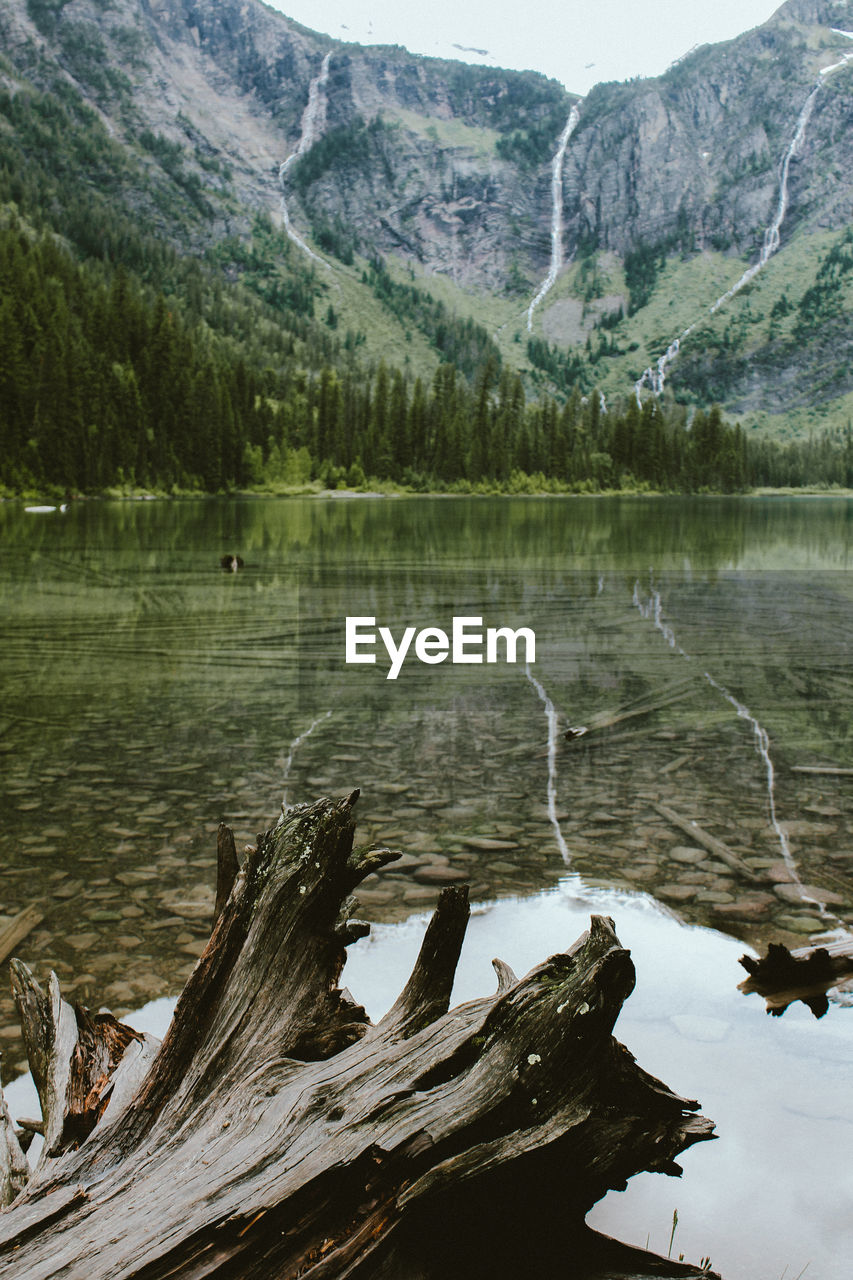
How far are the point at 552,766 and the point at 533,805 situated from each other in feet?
3.43

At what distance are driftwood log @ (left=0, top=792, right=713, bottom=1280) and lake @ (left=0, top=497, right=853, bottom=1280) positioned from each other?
2.62 feet

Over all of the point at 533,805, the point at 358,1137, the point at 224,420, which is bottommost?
the point at 533,805

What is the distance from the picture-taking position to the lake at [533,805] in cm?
357

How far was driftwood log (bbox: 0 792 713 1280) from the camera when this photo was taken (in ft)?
6.86

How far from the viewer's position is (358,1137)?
88.5 inches

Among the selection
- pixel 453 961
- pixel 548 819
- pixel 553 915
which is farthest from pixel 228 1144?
pixel 548 819

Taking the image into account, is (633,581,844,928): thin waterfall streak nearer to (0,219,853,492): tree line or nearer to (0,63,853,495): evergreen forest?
(0,219,853,492): tree line

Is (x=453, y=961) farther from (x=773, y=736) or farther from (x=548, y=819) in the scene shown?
(x=773, y=736)

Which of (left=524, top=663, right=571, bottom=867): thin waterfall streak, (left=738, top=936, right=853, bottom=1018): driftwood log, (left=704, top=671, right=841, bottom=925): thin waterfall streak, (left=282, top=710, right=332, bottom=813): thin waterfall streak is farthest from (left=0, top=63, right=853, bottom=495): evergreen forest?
(left=738, top=936, right=853, bottom=1018): driftwood log

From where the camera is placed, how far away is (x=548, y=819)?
6.71m

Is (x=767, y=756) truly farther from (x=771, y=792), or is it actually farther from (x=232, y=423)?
(x=232, y=423)

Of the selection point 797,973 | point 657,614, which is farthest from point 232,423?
point 797,973

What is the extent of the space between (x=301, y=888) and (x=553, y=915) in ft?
8.34

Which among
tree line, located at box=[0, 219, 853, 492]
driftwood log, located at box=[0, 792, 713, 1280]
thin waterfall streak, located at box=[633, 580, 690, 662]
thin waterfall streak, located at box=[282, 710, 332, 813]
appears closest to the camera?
driftwood log, located at box=[0, 792, 713, 1280]
